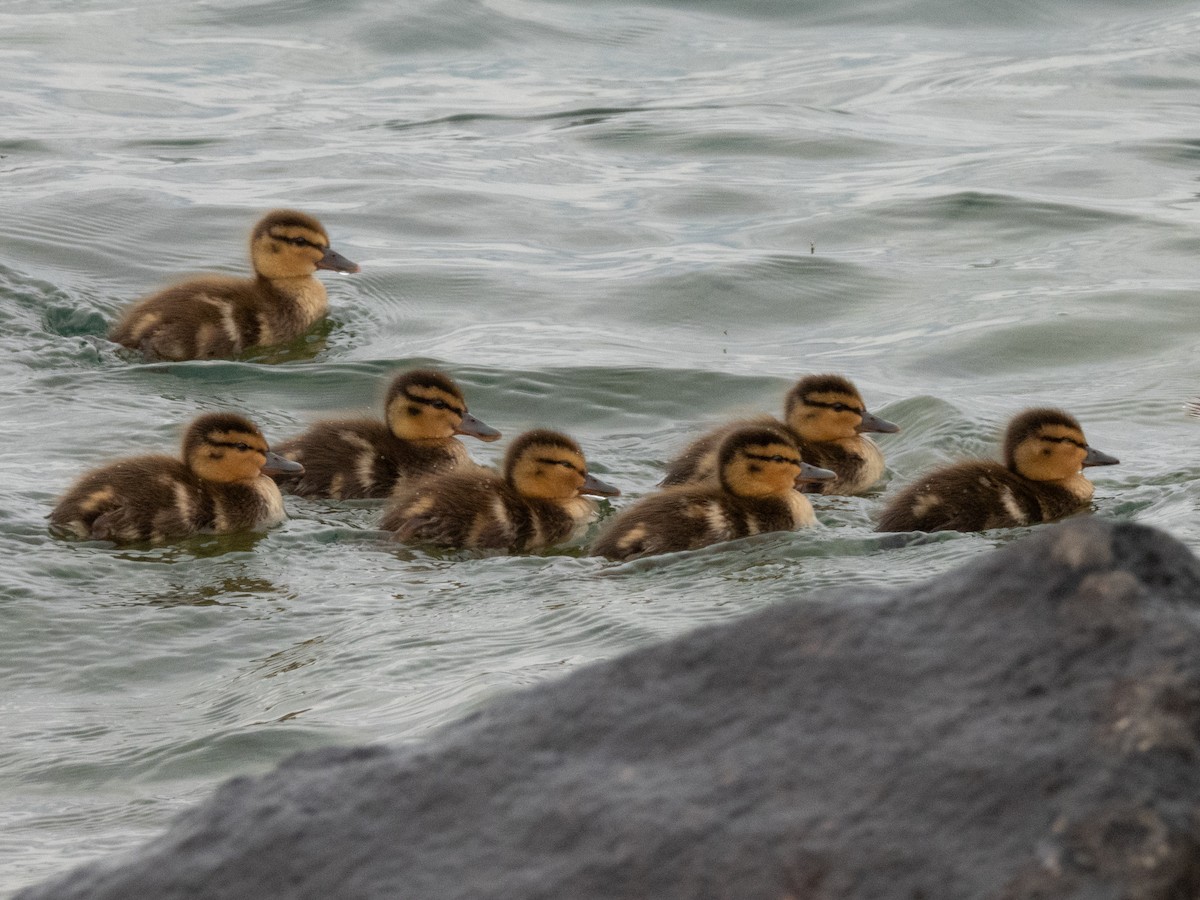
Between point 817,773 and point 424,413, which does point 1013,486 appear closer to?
point 424,413

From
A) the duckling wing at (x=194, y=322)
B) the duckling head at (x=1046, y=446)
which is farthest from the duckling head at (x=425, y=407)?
the duckling head at (x=1046, y=446)

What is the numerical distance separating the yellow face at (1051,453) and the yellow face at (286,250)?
3.27m

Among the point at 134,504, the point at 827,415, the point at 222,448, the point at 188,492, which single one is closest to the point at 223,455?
the point at 222,448

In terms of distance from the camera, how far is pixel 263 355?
285 inches

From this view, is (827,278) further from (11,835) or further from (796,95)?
(11,835)

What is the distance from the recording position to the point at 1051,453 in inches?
214

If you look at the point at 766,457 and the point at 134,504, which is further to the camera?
the point at 766,457

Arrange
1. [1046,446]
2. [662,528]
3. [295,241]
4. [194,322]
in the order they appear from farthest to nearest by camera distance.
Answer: [295,241] < [194,322] < [1046,446] < [662,528]

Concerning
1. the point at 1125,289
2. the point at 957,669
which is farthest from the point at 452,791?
the point at 1125,289

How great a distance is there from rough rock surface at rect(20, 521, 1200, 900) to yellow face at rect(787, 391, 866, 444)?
13.2ft

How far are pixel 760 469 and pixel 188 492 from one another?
1.62 metres

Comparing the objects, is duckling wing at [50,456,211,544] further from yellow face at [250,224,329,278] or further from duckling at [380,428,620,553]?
yellow face at [250,224,329,278]

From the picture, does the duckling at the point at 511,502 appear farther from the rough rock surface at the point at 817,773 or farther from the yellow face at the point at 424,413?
the rough rock surface at the point at 817,773

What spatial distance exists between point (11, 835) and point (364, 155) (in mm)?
8595
